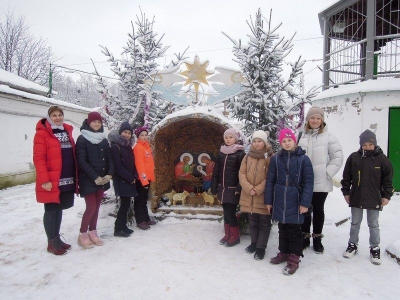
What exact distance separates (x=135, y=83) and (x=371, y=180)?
4.93 meters

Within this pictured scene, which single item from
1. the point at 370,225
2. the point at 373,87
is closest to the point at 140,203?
the point at 370,225

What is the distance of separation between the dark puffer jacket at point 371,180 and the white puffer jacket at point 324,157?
0.88 feet

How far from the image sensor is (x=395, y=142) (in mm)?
7426

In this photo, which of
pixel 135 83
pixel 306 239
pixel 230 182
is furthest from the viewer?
pixel 135 83

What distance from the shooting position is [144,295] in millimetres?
2900

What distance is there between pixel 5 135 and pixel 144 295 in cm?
854

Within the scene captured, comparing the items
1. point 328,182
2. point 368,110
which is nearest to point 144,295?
point 328,182

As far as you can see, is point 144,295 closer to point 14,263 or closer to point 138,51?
point 14,263

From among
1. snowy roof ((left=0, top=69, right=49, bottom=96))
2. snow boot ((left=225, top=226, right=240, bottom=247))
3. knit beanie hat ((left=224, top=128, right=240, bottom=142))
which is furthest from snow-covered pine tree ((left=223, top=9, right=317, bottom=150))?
snowy roof ((left=0, top=69, right=49, bottom=96))

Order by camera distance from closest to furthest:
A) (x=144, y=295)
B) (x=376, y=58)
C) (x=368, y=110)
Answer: (x=144, y=295) → (x=368, y=110) → (x=376, y=58)

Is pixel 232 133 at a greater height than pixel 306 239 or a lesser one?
greater

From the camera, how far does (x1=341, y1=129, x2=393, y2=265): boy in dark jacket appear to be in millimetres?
3533

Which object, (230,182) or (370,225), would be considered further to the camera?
(230,182)

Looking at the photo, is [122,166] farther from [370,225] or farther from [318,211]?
[370,225]
